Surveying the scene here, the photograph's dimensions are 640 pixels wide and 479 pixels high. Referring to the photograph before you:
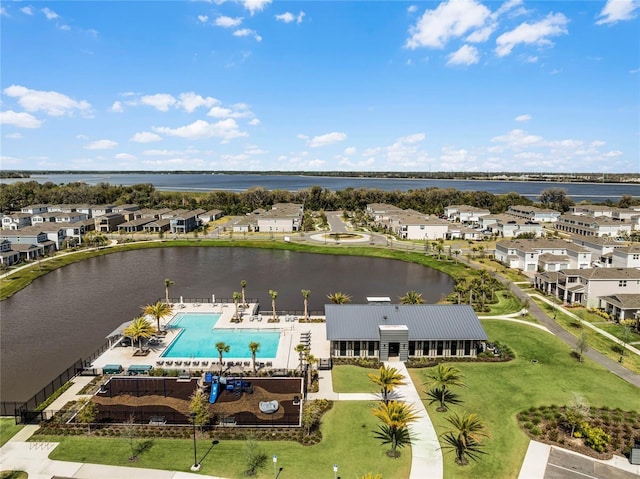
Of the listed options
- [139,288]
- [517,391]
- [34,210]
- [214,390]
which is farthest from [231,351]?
[34,210]

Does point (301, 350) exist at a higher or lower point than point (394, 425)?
higher

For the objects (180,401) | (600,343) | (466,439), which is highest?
(466,439)

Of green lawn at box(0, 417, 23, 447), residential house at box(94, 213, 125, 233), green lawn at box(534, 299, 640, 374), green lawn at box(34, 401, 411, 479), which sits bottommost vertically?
green lawn at box(534, 299, 640, 374)

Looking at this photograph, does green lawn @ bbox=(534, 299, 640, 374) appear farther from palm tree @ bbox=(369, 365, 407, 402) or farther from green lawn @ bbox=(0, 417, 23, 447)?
green lawn @ bbox=(0, 417, 23, 447)

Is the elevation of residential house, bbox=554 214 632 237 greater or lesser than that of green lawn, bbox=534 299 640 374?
greater

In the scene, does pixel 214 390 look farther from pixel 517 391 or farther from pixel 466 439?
pixel 517 391

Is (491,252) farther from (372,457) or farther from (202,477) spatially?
(202,477)

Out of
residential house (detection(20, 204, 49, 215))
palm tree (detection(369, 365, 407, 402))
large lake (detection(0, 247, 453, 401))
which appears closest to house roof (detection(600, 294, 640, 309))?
large lake (detection(0, 247, 453, 401))
